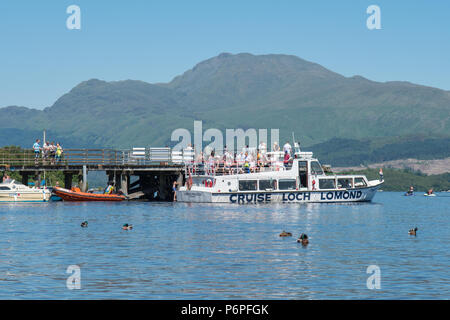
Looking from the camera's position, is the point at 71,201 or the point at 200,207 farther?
the point at 71,201

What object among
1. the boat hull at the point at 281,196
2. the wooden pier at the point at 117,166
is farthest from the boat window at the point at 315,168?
the wooden pier at the point at 117,166

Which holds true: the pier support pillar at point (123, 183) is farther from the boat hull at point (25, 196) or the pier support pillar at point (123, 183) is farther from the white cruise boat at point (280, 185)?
the white cruise boat at point (280, 185)

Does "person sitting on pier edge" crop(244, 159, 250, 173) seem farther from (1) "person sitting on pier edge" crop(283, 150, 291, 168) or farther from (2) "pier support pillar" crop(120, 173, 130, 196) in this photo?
(2) "pier support pillar" crop(120, 173, 130, 196)

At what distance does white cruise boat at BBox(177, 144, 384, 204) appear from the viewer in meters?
77.6

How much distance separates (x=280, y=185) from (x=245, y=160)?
4519 mm

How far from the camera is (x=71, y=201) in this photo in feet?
288

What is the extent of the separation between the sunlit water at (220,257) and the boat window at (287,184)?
45.0ft

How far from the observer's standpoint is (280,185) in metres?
78.2

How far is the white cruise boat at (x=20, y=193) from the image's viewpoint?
8088 cm

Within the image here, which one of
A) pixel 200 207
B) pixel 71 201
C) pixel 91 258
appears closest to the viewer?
pixel 91 258

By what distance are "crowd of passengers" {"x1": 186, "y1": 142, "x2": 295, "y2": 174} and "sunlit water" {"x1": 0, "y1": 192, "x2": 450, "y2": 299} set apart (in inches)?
561
